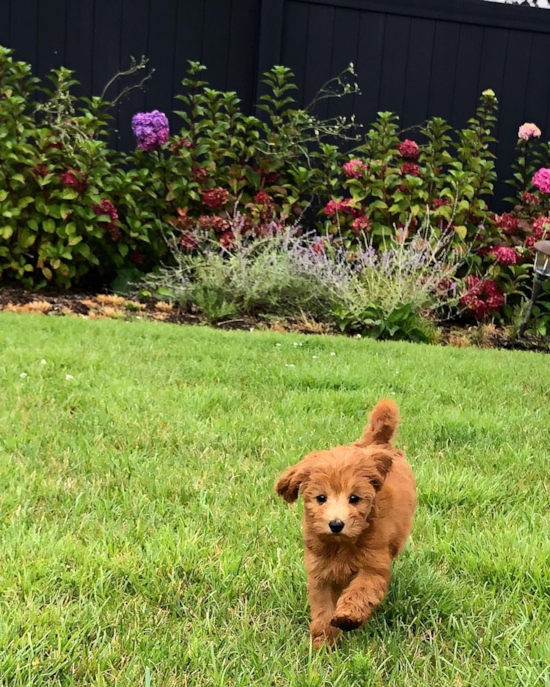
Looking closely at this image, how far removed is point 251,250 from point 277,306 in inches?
23.1

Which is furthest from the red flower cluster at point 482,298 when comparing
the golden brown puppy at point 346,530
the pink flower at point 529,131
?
the golden brown puppy at point 346,530

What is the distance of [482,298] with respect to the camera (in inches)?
241

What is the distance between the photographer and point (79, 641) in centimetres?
130

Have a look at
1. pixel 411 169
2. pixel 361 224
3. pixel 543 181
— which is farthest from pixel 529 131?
pixel 361 224

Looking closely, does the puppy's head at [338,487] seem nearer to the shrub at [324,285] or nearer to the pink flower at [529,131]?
the shrub at [324,285]

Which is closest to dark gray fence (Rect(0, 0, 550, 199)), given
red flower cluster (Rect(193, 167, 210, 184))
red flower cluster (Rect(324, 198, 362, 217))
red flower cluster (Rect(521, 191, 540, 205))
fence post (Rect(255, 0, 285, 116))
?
fence post (Rect(255, 0, 285, 116))

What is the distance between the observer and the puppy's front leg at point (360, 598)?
1.17 metres

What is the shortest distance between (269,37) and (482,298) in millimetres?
3448

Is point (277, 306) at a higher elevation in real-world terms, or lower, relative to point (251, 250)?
lower

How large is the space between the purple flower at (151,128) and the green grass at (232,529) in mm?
3524

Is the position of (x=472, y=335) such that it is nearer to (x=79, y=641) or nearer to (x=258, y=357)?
(x=258, y=357)

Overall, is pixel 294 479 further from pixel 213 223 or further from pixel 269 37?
pixel 269 37

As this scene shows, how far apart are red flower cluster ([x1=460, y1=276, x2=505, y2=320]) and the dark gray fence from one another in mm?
1944

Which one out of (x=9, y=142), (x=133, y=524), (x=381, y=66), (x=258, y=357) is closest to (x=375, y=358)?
(x=258, y=357)
